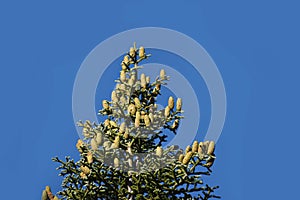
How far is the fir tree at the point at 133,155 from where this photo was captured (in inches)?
696

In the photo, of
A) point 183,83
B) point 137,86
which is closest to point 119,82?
point 137,86

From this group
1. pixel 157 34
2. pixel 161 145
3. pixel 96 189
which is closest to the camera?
pixel 96 189

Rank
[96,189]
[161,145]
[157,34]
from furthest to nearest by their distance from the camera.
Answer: [157,34] < [161,145] < [96,189]

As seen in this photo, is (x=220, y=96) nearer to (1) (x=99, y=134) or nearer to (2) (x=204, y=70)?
(2) (x=204, y=70)

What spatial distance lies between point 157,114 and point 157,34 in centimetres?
302

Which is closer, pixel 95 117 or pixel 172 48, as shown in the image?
pixel 95 117

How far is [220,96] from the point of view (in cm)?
1859

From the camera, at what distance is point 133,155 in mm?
18500

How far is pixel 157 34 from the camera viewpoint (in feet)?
69.2

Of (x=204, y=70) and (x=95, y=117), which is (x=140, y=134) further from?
(x=204, y=70)

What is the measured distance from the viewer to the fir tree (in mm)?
17672

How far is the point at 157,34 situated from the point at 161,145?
3573 mm

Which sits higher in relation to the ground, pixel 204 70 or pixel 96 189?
pixel 204 70

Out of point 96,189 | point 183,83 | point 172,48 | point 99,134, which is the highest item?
point 172,48
